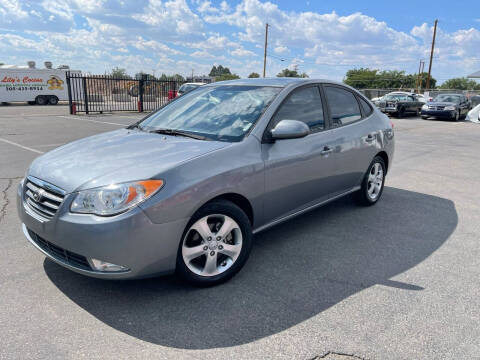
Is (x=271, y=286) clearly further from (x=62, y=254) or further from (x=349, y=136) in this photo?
(x=349, y=136)

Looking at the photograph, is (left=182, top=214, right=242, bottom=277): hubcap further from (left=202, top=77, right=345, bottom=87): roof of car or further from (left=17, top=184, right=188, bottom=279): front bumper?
(left=202, top=77, right=345, bottom=87): roof of car

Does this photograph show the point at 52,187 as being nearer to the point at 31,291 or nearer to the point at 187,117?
the point at 31,291

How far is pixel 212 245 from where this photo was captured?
309cm

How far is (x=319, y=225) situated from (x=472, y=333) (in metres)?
2.11

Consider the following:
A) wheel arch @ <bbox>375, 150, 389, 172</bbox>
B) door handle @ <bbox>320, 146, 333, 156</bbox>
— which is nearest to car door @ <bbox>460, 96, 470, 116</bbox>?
wheel arch @ <bbox>375, 150, 389, 172</bbox>

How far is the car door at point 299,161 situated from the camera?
3.51 meters

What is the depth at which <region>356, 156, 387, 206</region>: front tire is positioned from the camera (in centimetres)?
510

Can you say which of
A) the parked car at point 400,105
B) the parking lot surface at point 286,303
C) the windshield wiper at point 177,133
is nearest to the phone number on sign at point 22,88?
the parked car at point 400,105

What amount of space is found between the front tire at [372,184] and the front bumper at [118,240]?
304 cm

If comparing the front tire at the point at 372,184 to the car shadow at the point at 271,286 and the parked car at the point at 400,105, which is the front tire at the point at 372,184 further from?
the parked car at the point at 400,105

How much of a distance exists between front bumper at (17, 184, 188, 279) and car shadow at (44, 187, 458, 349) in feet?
1.04

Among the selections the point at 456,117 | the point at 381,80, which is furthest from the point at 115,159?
the point at 381,80

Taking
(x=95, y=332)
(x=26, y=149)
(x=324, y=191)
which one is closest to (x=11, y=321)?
(x=95, y=332)

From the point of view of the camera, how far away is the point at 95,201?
105 inches
